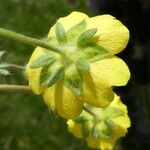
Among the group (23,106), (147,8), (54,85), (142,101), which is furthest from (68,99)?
(23,106)

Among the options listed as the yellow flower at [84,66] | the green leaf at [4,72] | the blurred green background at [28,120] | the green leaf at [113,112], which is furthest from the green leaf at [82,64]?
the blurred green background at [28,120]

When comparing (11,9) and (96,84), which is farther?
(11,9)

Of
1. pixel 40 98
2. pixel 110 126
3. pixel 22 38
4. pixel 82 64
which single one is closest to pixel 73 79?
pixel 82 64

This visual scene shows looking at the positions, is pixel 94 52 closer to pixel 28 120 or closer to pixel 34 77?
pixel 34 77

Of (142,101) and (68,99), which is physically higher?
(68,99)

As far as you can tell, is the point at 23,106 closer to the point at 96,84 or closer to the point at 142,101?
the point at 142,101

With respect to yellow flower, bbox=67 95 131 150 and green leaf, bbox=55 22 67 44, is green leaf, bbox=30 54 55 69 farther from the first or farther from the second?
yellow flower, bbox=67 95 131 150

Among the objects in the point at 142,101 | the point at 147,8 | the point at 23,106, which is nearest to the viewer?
the point at 147,8

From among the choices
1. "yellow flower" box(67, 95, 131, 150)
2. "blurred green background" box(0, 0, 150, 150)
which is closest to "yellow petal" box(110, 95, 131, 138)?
"yellow flower" box(67, 95, 131, 150)
